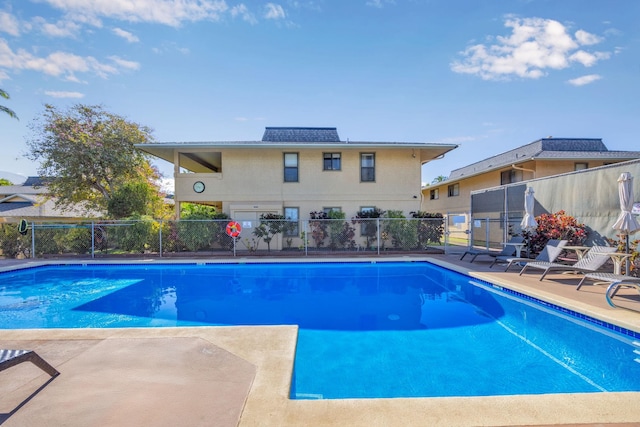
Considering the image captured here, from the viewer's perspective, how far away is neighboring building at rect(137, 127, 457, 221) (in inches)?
595

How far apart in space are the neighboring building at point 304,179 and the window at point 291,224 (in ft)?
0.16

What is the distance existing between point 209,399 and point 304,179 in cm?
1303

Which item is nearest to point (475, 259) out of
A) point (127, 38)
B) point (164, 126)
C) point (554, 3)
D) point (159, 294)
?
point (554, 3)

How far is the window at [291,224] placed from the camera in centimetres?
1444

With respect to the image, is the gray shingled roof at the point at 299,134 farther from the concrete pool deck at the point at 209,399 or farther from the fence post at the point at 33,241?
the concrete pool deck at the point at 209,399

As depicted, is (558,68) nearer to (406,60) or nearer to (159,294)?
(406,60)

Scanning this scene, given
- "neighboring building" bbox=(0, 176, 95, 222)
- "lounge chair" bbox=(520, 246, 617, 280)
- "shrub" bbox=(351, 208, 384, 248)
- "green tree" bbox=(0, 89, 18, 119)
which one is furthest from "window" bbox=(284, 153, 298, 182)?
"neighboring building" bbox=(0, 176, 95, 222)

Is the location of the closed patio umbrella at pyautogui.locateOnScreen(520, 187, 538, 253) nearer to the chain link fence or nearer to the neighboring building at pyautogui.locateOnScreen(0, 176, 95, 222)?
the chain link fence

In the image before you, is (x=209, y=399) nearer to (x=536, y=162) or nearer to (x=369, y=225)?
(x=369, y=225)

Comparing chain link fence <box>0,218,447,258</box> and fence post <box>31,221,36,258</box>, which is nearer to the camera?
fence post <box>31,221,36,258</box>

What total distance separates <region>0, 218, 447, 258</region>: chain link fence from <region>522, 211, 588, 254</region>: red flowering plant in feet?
12.0

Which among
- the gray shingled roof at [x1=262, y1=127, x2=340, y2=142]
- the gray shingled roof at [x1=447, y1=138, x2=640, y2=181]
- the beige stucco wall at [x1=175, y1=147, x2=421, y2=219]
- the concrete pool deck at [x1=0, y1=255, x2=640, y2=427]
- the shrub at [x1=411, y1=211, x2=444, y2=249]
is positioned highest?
the gray shingled roof at [x1=262, y1=127, x2=340, y2=142]

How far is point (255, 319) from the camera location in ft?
20.5

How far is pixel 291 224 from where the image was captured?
47.7 ft
